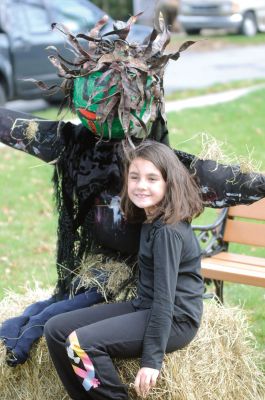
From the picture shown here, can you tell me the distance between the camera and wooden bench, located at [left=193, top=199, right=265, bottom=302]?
4.57 metres

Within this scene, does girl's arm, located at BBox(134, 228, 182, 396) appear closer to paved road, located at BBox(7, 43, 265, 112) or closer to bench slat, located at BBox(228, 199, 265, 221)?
bench slat, located at BBox(228, 199, 265, 221)

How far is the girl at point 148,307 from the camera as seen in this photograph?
337 cm

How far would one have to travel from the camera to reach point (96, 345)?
3.41m

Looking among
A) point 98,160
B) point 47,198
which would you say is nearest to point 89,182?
point 98,160

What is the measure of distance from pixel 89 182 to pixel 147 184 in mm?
378

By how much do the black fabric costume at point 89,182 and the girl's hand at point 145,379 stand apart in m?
0.59

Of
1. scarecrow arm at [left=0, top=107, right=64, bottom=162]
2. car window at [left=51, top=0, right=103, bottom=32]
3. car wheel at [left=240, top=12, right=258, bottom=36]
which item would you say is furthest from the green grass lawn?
car wheel at [left=240, top=12, right=258, bottom=36]

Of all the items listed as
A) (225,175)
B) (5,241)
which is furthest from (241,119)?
(225,175)

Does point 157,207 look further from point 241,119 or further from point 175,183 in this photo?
point 241,119

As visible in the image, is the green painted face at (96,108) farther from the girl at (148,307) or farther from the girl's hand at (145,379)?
the girl's hand at (145,379)

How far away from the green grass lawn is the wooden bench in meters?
0.37

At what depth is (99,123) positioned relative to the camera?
3.56 m

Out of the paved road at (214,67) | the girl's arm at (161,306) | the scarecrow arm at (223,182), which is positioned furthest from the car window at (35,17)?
the girl's arm at (161,306)

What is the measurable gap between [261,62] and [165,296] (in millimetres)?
13215
